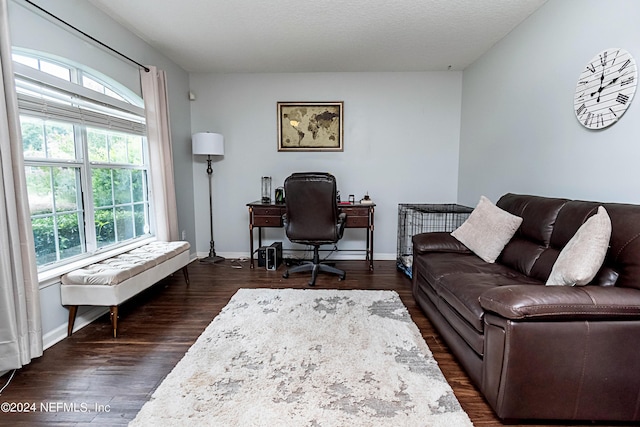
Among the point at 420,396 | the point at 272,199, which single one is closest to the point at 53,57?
the point at 272,199

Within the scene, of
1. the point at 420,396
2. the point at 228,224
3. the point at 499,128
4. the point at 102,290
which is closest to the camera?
the point at 420,396

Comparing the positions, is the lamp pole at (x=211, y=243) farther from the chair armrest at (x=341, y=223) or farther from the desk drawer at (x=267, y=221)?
the chair armrest at (x=341, y=223)

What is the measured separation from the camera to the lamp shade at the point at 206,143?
3.97 meters

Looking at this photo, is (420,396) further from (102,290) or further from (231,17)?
(231,17)

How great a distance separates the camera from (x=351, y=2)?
97.5 inches

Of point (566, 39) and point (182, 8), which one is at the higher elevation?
point (182, 8)

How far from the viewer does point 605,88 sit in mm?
1937

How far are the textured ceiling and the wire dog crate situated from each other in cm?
177

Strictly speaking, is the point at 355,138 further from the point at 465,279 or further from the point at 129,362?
the point at 129,362

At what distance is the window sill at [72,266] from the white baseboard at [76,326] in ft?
1.11

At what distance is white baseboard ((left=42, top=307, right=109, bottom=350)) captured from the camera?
2123 mm

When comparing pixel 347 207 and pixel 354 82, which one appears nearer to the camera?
pixel 347 207

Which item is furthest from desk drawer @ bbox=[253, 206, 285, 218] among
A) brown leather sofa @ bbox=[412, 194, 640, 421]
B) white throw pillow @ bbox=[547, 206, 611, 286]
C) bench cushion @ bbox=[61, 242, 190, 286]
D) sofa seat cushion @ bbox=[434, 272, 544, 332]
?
white throw pillow @ bbox=[547, 206, 611, 286]

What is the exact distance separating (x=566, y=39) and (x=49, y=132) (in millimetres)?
3784
